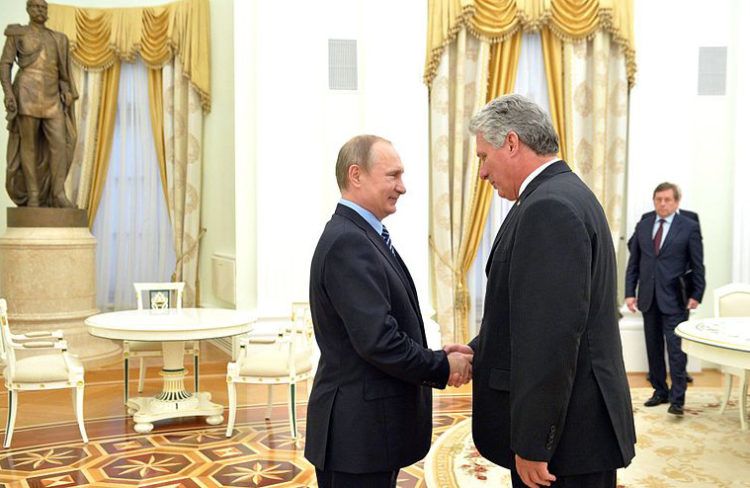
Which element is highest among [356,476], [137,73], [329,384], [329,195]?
[137,73]

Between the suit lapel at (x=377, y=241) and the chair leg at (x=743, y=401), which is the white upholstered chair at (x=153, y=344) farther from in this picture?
the chair leg at (x=743, y=401)

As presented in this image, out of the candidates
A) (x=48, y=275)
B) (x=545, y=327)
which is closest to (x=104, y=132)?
(x=48, y=275)

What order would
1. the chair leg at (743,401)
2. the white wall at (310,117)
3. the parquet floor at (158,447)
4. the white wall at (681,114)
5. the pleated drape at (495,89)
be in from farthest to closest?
the pleated drape at (495,89)
the white wall at (681,114)
the white wall at (310,117)
the chair leg at (743,401)
the parquet floor at (158,447)

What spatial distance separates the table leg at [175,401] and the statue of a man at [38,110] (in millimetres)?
3225

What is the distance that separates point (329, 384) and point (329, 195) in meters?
5.15

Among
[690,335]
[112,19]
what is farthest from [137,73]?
[690,335]

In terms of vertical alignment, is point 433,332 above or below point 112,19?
below

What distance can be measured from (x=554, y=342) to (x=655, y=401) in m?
4.49

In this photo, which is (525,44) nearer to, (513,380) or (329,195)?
(329,195)

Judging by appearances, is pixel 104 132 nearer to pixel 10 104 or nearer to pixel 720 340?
pixel 10 104

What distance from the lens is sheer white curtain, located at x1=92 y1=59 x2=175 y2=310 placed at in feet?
29.9

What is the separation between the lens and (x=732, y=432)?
16.5 ft

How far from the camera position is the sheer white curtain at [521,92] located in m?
7.53

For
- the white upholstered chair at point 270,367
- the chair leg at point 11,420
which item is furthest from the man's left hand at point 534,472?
the chair leg at point 11,420
